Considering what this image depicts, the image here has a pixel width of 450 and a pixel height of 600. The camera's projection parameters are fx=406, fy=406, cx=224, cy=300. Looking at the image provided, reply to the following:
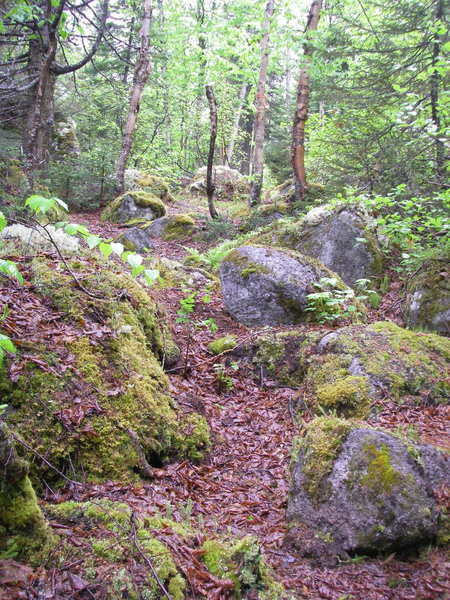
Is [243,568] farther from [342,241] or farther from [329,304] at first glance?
[342,241]

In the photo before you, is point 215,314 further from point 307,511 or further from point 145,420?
point 307,511

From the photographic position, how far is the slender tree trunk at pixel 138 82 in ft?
47.5

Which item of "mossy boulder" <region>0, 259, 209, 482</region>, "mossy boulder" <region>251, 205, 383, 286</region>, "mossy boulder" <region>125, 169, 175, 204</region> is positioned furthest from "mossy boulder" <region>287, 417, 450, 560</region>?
"mossy boulder" <region>125, 169, 175, 204</region>

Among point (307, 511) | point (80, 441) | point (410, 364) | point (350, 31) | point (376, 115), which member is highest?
point (350, 31)

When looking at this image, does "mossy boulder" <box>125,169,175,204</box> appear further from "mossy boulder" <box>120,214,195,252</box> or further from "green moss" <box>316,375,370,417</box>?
"green moss" <box>316,375,370,417</box>

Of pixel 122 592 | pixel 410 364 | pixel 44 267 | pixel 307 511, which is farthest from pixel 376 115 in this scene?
pixel 122 592

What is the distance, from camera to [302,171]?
12.6 meters

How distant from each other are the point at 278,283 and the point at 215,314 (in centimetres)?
130

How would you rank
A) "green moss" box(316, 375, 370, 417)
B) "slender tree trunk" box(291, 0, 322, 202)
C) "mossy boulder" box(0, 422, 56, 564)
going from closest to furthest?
"mossy boulder" box(0, 422, 56, 564) → "green moss" box(316, 375, 370, 417) → "slender tree trunk" box(291, 0, 322, 202)

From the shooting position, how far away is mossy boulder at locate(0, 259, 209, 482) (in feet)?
A: 9.34

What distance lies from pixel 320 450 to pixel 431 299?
4281 millimetres

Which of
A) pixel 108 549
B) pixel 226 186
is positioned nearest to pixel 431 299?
pixel 108 549

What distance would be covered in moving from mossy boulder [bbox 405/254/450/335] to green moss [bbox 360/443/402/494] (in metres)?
3.87

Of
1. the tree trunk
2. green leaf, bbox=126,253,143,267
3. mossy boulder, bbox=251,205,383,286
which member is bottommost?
green leaf, bbox=126,253,143,267
